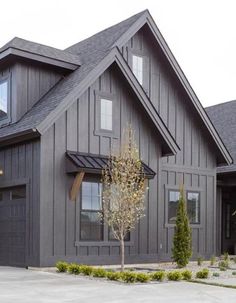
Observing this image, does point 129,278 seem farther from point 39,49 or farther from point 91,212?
point 39,49

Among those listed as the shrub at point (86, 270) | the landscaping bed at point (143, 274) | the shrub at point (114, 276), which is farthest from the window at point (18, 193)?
the shrub at point (114, 276)

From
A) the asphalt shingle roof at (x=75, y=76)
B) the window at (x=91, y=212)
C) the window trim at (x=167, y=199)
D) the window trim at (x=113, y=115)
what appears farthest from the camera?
the window trim at (x=167, y=199)

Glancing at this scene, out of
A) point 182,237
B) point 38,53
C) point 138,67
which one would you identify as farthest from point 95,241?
point 138,67

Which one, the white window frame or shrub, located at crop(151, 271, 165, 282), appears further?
the white window frame

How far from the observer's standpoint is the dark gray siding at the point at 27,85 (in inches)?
724

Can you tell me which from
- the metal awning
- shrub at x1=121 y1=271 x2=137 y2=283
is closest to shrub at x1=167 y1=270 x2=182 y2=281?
shrub at x1=121 y1=271 x2=137 y2=283

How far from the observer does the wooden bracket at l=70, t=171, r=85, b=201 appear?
675 inches

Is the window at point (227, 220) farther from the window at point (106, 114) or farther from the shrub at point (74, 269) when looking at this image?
the shrub at point (74, 269)

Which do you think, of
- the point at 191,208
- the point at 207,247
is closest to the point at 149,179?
the point at 191,208

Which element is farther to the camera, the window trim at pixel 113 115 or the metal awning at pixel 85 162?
the window trim at pixel 113 115

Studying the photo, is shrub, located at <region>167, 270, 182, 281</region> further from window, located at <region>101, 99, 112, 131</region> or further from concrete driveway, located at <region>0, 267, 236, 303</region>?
window, located at <region>101, 99, 112, 131</region>

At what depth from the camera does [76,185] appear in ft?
56.5

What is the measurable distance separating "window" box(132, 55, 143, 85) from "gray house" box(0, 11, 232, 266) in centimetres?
4

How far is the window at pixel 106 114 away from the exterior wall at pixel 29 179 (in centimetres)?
260
